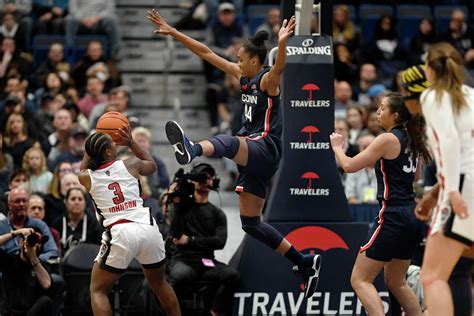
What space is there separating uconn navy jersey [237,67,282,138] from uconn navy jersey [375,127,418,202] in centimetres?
105

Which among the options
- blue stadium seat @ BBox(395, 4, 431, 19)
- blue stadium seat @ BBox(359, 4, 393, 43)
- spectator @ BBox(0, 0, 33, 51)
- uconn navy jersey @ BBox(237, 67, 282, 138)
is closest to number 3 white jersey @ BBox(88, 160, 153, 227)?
uconn navy jersey @ BBox(237, 67, 282, 138)

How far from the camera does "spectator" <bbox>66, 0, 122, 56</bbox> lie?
17875 mm

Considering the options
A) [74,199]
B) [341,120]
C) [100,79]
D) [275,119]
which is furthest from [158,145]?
[275,119]

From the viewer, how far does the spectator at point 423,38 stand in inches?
708

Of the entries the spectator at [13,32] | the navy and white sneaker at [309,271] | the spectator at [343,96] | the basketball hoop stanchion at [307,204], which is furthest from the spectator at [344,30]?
the navy and white sneaker at [309,271]

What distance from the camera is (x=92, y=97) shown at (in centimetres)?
1631

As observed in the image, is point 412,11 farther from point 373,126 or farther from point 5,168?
point 5,168

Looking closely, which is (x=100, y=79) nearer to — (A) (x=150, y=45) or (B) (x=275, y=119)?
(A) (x=150, y=45)

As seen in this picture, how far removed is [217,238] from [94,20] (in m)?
7.79

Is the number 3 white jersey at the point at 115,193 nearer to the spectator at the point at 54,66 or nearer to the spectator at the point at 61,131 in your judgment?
the spectator at the point at 61,131

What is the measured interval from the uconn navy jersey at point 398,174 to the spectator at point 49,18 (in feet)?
32.7

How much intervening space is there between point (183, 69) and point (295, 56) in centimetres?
717

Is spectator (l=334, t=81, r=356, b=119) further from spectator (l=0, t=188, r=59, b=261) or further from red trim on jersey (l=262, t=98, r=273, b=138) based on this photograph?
red trim on jersey (l=262, t=98, r=273, b=138)

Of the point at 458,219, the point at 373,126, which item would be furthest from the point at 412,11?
the point at 458,219
